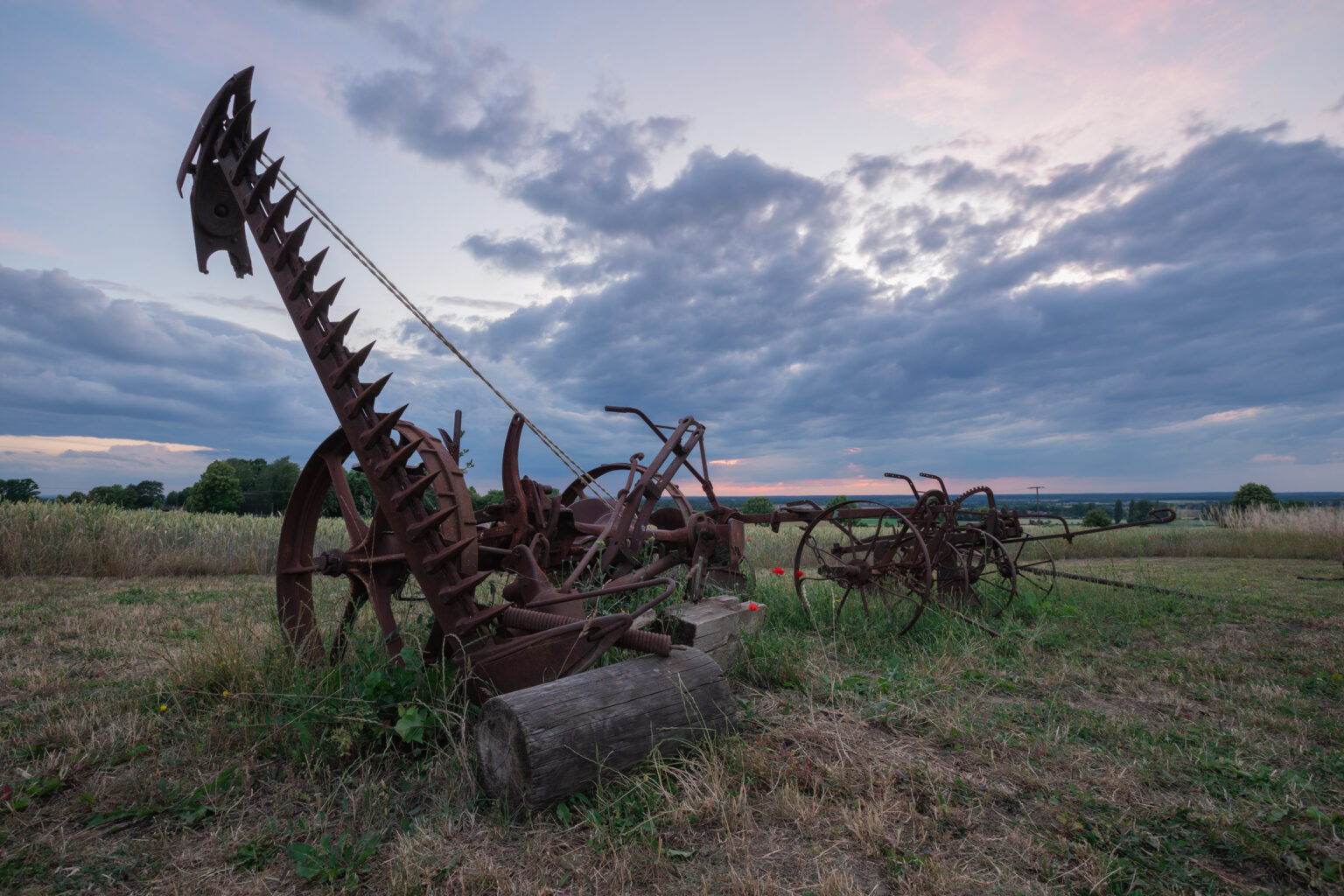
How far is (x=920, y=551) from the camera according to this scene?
6.10 meters

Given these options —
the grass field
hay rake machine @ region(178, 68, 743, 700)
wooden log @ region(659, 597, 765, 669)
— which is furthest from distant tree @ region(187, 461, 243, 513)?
wooden log @ region(659, 597, 765, 669)

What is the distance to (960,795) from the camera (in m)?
2.84

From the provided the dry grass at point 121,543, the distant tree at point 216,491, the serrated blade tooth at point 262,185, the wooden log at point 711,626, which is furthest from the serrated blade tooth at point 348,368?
the distant tree at point 216,491

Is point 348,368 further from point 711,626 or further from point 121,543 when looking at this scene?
point 121,543

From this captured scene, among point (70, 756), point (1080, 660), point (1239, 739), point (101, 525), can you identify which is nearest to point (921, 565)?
point (1080, 660)

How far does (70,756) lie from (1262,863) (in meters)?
5.08

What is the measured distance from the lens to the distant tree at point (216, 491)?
25281 mm

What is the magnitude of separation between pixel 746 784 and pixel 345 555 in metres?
2.83

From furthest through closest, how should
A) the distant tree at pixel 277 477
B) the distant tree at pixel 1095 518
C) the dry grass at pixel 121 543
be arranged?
the distant tree at pixel 277 477, the distant tree at pixel 1095 518, the dry grass at pixel 121 543

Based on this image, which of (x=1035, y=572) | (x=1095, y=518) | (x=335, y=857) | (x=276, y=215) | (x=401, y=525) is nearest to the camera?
(x=335, y=857)

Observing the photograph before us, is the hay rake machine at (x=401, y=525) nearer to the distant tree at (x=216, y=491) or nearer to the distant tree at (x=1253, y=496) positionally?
the distant tree at (x=1253, y=496)

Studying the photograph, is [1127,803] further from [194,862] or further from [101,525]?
[101,525]

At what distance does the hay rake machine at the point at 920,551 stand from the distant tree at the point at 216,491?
25.6 meters

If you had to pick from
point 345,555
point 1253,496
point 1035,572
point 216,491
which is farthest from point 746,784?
point 216,491
